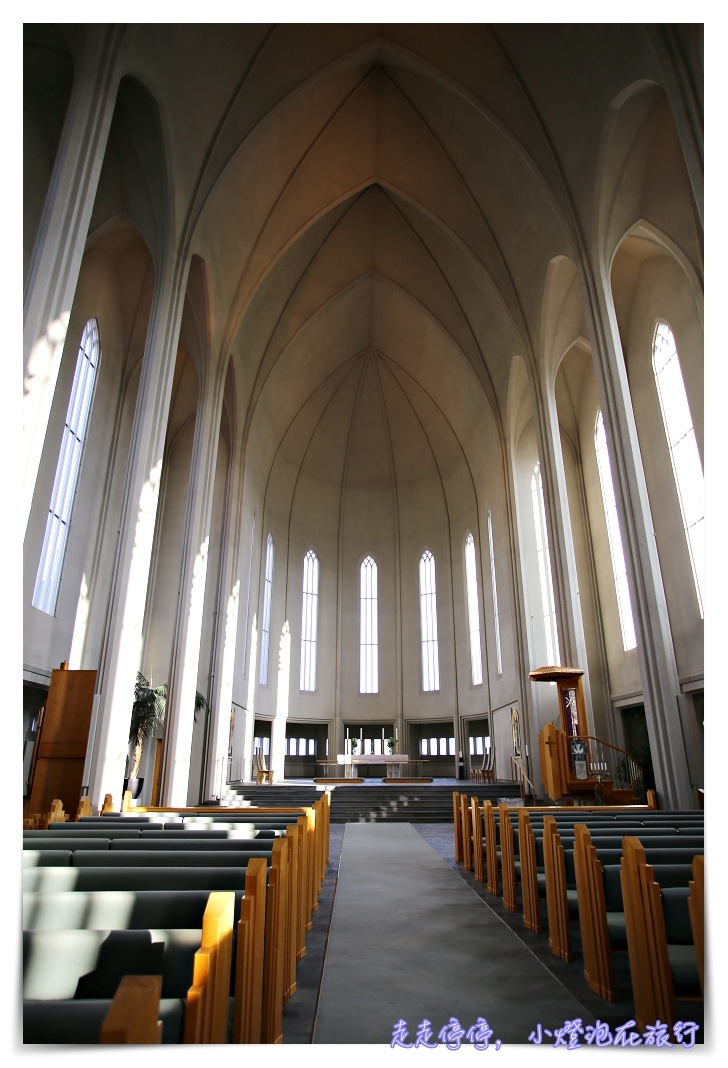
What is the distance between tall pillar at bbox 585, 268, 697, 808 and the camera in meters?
9.43

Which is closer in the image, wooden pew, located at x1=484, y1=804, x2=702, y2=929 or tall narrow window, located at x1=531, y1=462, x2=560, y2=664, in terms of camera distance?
wooden pew, located at x1=484, y1=804, x2=702, y2=929

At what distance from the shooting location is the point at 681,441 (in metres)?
13.7

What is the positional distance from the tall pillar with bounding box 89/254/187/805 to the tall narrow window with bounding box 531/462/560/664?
1130 centimetres

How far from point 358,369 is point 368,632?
10.8 metres

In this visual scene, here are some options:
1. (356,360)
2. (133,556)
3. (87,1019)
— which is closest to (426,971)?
(87,1019)

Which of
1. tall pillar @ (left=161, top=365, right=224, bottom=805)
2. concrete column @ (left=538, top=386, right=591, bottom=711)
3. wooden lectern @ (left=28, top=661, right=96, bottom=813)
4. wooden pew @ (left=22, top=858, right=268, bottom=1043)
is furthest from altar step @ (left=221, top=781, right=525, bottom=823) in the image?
wooden pew @ (left=22, top=858, right=268, bottom=1043)

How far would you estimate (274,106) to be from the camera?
13.3 m

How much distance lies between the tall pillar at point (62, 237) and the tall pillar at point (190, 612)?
666 cm

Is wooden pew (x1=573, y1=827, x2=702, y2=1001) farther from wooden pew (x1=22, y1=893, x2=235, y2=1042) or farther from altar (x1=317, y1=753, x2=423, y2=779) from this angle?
altar (x1=317, y1=753, x2=423, y2=779)

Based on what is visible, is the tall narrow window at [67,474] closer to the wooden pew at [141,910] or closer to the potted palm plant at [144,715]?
the potted palm plant at [144,715]

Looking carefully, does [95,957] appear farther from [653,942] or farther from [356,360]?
[356,360]

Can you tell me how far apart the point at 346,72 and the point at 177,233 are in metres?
6.58

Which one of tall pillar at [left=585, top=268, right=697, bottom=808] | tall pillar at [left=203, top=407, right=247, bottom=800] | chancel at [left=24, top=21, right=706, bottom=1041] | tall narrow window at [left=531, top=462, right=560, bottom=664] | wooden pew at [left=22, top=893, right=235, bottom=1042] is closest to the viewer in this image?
wooden pew at [left=22, top=893, right=235, bottom=1042]
